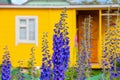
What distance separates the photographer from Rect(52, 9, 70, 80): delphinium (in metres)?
3.94

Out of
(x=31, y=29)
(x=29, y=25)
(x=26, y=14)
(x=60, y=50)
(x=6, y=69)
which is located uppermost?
(x=26, y=14)

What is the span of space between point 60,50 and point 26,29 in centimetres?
1654

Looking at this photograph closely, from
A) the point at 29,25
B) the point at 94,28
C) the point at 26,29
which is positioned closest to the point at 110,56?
the point at 29,25

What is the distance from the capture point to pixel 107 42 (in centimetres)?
574

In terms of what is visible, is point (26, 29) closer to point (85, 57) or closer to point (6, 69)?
point (85, 57)

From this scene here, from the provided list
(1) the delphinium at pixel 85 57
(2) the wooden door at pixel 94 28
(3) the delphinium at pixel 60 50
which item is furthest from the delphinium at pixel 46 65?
(2) the wooden door at pixel 94 28

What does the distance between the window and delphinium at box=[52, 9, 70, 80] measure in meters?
16.0

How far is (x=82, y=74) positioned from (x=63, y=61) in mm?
1377

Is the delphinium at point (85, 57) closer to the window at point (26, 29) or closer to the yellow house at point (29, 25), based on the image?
the yellow house at point (29, 25)

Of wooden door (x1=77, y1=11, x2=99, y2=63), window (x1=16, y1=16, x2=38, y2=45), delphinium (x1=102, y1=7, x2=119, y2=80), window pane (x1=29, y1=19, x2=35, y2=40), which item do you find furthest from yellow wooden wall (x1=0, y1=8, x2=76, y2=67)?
delphinium (x1=102, y1=7, x2=119, y2=80)

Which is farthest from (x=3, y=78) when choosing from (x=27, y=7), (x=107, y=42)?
(x=27, y=7)

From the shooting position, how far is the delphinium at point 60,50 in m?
3.94

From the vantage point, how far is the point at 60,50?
158 inches

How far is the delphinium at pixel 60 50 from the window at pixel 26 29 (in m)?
16.0
